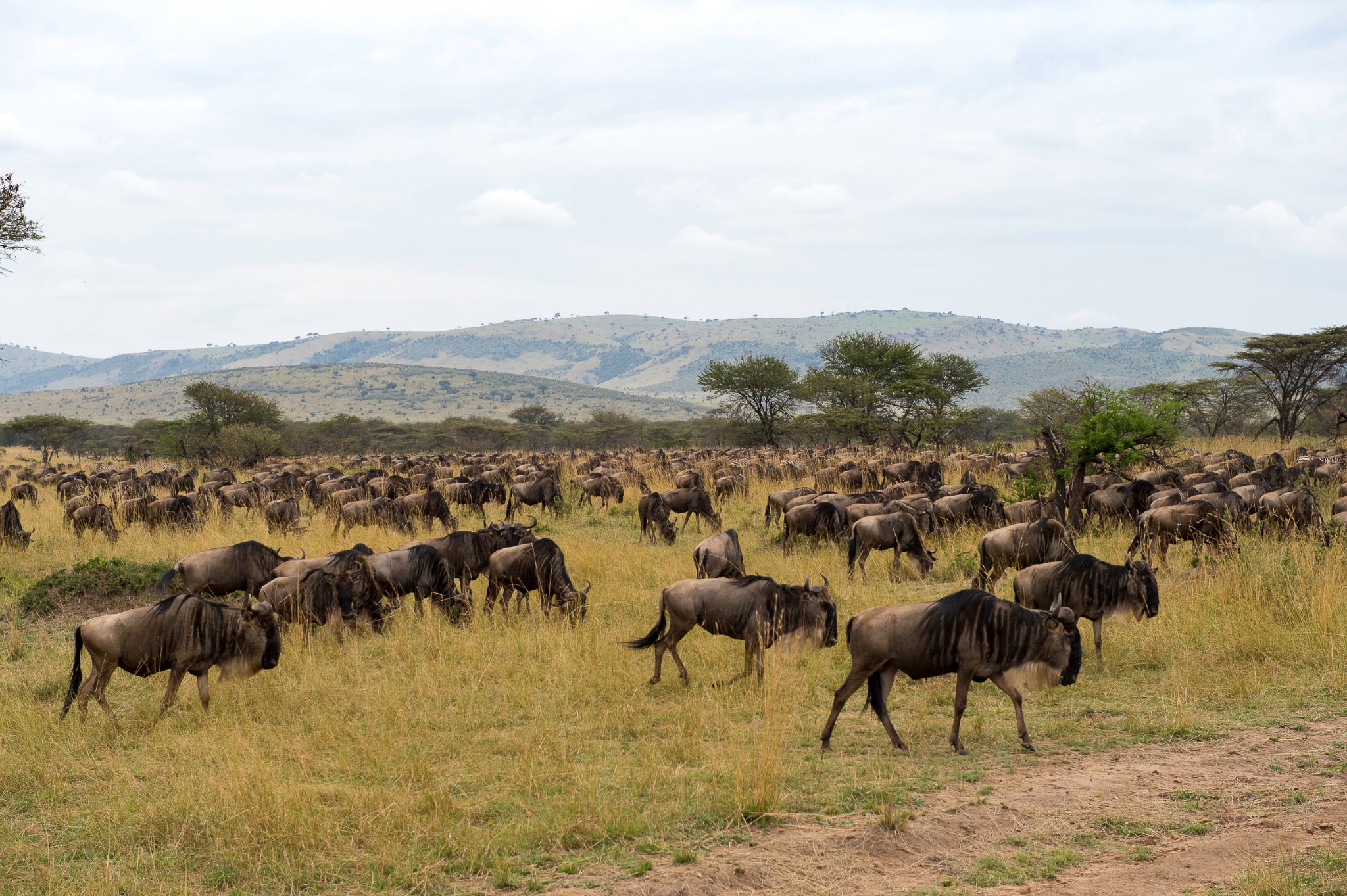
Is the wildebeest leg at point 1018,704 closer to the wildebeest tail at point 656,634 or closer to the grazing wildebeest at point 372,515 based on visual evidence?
the wildebeest tail at point 656,634

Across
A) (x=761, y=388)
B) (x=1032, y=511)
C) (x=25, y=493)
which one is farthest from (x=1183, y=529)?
(x=761, y=388)

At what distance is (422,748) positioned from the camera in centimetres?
592

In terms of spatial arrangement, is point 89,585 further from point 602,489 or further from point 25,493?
point 25,493

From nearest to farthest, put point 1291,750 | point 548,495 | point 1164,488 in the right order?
point 1291,750 < point 1164,488 < point 548,495

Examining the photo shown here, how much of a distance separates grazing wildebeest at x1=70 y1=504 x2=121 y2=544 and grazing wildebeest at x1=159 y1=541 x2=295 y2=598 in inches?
278

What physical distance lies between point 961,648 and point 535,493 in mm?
14154

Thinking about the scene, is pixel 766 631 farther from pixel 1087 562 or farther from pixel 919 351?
pixel 919 351

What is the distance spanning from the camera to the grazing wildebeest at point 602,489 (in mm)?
20250

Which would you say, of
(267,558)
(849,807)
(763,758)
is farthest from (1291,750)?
(267,558)

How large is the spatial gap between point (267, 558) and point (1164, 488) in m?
12.9

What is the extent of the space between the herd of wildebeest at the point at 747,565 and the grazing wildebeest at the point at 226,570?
0.02 meters

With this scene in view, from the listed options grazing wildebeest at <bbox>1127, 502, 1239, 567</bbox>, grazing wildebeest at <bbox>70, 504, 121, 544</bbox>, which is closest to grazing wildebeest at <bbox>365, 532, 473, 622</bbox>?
grazing wildebeest at <bbox>1127, 502, 1239, 567</bbox>

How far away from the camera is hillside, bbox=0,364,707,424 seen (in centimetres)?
13325

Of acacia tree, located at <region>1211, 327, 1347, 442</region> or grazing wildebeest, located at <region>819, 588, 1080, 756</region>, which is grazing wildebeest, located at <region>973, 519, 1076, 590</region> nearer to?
grazing wildebeest, located at <region>819, 588, 1080, 756</region>
